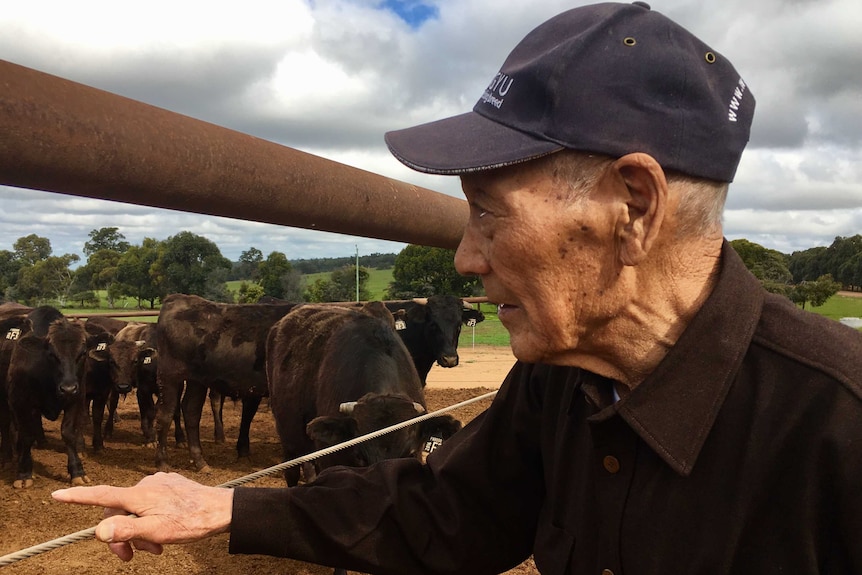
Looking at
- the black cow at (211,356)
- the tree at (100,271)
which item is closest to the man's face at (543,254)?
the black cow at (211,356)

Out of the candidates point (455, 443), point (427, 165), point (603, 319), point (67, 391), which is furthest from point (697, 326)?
point (67, 391)

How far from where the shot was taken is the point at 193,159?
1.46 meters

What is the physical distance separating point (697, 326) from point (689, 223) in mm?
192

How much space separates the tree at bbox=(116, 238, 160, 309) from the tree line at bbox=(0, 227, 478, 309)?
0.02 metres

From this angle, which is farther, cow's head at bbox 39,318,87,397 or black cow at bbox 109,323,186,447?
black cow at bbox 109,323,186,447

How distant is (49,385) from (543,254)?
854 centimetres

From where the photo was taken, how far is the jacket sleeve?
1619mm

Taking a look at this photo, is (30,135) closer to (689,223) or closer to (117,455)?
(689,223)

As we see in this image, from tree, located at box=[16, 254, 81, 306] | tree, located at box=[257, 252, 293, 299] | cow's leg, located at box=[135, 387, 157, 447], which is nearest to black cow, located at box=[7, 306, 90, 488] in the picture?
cow's leg, located at box=[135, 387, 157, 447]

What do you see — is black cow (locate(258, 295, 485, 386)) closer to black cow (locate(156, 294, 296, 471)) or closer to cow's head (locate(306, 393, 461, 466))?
black cow (locate(156, 294, 296, 471))

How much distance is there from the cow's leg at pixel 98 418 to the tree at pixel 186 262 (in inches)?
86.4

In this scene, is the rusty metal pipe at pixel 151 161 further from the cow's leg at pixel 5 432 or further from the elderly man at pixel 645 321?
the cow's leg at pixel 5 432

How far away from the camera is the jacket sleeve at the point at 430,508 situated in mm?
1619

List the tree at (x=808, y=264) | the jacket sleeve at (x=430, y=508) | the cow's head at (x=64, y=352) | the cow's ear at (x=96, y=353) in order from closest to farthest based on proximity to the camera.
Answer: the jacket sleeve at (x=430, y=508) < the cow's head at (x=64, y=352) < the cow's ear at (x=96, y=353) < the tree at (x=808, y=264)
